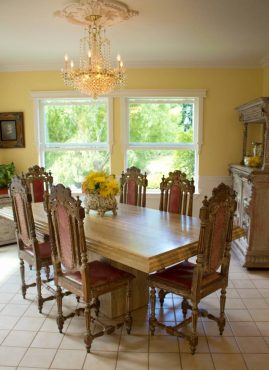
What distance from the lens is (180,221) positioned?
2.89m

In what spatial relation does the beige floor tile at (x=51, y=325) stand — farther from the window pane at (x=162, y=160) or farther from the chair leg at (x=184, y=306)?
the window pane at (x=162, y=160)

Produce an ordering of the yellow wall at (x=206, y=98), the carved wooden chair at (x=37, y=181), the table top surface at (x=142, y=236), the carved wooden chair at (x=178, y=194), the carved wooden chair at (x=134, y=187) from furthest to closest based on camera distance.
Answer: the yellow wall at (x=206, y=98) → the carved wooden chair at (x=37, y=181) → the carved wooden chair at (x=134, y=187) → the carved wooden chair at (x=178, y=194) → the table top surface at (x=142, y=236)

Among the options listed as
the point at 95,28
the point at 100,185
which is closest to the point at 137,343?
the point at 100,185

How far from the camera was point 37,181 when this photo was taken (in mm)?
4047

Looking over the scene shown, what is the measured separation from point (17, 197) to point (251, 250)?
8.48 feet

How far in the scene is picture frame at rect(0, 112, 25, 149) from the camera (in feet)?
15.9

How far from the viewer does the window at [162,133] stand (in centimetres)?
479

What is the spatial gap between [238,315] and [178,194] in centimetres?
124

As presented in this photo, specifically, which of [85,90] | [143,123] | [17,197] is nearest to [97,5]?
[85,90]


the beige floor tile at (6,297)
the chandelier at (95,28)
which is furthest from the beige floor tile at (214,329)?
the chandelier at (95,28)

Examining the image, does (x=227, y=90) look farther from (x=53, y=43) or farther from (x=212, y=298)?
(x=212, y=298)

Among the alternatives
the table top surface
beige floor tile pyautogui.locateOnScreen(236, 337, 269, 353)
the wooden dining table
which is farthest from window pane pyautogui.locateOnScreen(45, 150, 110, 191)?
beige floor tile pyautogui.locateOnScreen(236, 337, 269, 353)

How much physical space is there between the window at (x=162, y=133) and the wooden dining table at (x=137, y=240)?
1630 mm

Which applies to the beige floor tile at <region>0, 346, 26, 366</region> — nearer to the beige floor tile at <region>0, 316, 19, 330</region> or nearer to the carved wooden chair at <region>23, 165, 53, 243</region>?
the beige floor tile at <region>0, 316, 19, 330</region>
